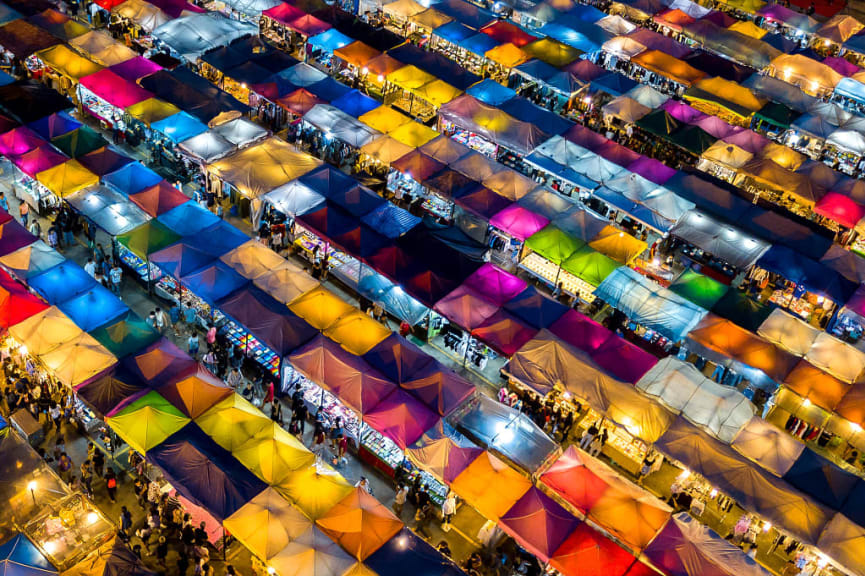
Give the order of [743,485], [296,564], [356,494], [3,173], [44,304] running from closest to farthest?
[296,564] < [356,494] < [743,485] < [44,304] < [3,173]

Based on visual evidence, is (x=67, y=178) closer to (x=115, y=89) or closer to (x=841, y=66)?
(x=115, y=89)

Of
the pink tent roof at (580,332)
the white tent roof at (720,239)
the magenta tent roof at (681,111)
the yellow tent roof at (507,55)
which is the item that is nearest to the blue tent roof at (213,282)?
the pink tent roof at (580,332)

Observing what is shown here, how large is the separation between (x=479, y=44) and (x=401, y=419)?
24.7 metres

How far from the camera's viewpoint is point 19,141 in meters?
30.0

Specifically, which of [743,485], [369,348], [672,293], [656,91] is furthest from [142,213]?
[656,91]

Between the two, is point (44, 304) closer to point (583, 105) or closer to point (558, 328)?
point (558, 328)

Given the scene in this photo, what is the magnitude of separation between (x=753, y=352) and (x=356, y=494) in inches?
548

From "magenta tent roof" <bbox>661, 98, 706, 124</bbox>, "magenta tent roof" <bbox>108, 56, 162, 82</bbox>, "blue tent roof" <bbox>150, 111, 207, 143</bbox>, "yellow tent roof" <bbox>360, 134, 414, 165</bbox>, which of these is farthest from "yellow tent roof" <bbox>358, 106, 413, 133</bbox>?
"magenta tent roof" <bbox>661, 98, 706, 124</bbox>

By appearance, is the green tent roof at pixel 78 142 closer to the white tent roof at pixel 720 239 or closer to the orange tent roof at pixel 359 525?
the orange tent roof at pixel 359 525

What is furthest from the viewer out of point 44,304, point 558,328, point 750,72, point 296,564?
point 750,72

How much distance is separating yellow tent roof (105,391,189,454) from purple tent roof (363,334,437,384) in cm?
556

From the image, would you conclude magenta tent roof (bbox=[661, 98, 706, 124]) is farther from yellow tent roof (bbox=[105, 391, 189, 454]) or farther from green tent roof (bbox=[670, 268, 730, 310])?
yellow tent roof (bbox=[105, 391, 189, 454])

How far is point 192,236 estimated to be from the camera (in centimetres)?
2745

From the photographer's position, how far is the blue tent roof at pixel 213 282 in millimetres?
25562
